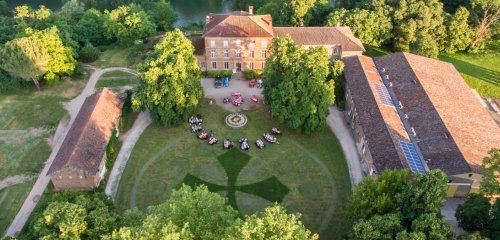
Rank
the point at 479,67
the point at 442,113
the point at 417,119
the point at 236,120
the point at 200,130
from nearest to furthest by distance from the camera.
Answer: the point at 442,113 → the point at 417,119 → the point at 200,130 → the point at 236,120 → the point at 479,67

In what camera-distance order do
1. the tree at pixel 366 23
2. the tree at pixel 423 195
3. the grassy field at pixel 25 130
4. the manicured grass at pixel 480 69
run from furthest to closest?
the tree at pixel 366 23, the manicured grass at pixel 480 69, the grassy field at pixel 25 130, the tree at pixel 423 195

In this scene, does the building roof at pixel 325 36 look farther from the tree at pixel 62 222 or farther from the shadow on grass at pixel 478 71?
the tree at pixel 62 222

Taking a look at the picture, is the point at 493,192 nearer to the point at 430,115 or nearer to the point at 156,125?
the point at 430,115

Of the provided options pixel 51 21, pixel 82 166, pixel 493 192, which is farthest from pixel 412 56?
pixel 51 21

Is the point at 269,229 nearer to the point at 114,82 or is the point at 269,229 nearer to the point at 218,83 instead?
the point at 218,83

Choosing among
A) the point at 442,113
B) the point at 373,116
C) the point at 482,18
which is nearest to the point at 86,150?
the point at 373,116

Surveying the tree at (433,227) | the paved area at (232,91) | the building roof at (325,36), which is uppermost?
the building roof at (325,36)

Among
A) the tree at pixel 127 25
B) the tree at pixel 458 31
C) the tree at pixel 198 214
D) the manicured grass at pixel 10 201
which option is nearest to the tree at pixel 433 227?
the tree at pixel 198 214
